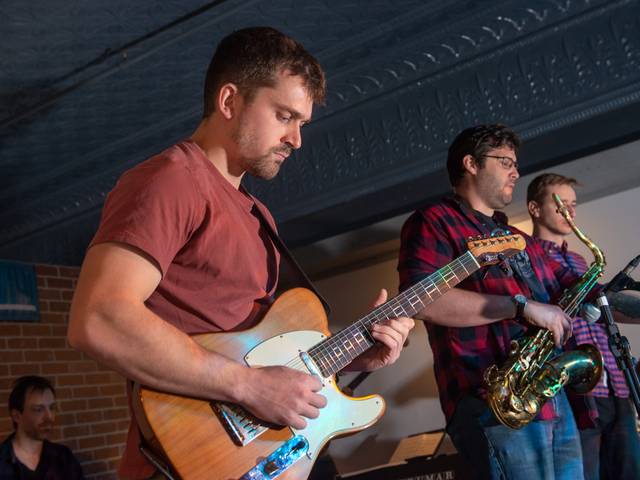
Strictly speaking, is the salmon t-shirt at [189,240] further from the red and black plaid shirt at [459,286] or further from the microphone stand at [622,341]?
the microphone stand at [622,341]

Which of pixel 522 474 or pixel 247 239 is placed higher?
pixel 247 239

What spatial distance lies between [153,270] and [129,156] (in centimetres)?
431

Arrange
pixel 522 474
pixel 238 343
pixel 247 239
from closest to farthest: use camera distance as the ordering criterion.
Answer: pixel 238 343 → pixel 247 239 → pixel 522 474

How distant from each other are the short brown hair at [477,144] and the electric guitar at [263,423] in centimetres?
109

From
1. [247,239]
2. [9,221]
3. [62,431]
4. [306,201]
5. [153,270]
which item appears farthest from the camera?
[9,221]

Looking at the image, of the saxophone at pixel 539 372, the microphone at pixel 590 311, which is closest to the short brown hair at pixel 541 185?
the saxophone at pixel 539 372

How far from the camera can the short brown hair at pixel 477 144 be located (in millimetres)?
3028

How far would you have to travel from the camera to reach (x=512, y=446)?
2.43 meters

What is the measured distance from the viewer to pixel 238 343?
1.75 metres

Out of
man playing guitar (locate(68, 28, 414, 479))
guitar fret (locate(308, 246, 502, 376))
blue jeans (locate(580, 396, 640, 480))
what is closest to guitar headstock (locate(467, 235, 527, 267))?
guitar fret (locate(308, 246, 502, 376))

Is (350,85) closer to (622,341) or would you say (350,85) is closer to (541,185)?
(541,185)

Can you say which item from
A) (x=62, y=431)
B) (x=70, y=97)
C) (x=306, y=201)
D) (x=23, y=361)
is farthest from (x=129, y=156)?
(x=62, y=431)

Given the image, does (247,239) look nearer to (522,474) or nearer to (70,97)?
(522,474)

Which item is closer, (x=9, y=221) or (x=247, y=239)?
(x=247, y=239)
